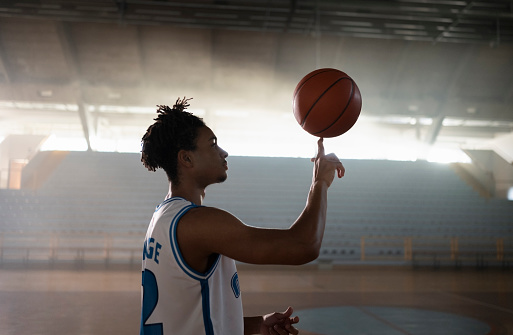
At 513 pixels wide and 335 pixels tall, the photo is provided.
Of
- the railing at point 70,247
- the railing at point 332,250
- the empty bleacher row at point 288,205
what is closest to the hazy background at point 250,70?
the empty bleacher row at point 288,205

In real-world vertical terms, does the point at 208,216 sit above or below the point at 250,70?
below

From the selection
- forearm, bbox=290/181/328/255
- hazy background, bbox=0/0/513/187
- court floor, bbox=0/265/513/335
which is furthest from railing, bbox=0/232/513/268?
forearm, bbox=290/181/328/255

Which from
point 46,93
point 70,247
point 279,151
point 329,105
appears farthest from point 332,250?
point 46,93

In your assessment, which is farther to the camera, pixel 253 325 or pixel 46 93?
pixel 46 93

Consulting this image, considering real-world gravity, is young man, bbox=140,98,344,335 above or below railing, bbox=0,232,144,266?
above

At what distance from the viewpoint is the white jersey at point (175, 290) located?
1.25 meters

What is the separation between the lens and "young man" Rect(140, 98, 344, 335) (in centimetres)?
117

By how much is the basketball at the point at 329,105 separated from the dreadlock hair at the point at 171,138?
0.67m

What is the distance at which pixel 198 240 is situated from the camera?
3.92ft

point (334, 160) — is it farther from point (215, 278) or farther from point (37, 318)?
point (37, 318)

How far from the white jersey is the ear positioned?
0.13 metres

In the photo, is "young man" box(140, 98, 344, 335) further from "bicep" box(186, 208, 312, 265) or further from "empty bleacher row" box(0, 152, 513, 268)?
"empty bleacher row" box(0, 152, 513, 268)

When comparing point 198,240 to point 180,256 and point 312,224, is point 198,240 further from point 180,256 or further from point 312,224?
point 312,224

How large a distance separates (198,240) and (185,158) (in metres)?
0.31
